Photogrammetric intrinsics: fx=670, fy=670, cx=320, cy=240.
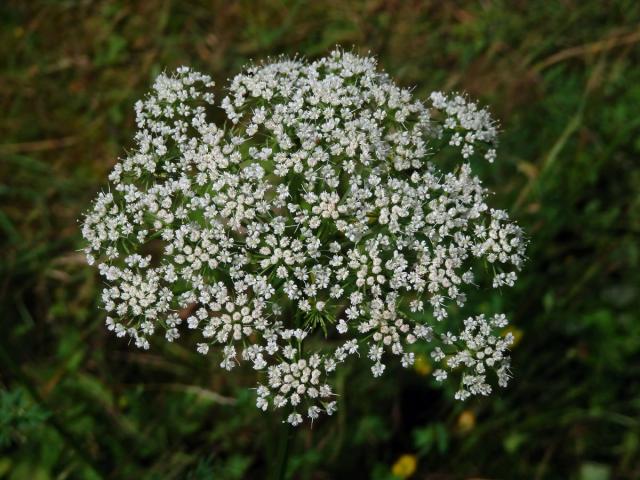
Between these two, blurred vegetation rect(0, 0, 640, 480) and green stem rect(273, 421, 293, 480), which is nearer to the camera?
green stem rect(273, 421, 293, 480)

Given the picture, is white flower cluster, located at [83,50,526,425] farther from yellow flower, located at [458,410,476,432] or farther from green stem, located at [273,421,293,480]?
yellow flower, located at [458,410,476,432]

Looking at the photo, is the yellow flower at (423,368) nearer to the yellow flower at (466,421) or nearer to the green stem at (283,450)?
the yellow flower at (466,421)

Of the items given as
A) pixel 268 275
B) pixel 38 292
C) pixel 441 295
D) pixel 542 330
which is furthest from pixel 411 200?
pixel 38 292

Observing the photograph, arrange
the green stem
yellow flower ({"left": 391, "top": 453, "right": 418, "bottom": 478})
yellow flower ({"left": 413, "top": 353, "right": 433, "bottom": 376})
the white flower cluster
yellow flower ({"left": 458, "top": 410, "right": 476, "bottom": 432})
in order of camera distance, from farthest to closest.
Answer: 1. yellow flower ({"left": 413, "top": 353, "right": 433, "bottom": 376})
2. yellow flower ({"left": 458, "top": 410, "right": 476, "bottom": 432})
3. yellow flower ({"left": 391, "top": 453, "right": 418, "bottom": 478})
4. the green stem
5. the white flower cluster

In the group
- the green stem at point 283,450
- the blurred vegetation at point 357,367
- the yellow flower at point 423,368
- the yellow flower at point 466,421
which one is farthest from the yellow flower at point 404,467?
the green stem at point 283,450

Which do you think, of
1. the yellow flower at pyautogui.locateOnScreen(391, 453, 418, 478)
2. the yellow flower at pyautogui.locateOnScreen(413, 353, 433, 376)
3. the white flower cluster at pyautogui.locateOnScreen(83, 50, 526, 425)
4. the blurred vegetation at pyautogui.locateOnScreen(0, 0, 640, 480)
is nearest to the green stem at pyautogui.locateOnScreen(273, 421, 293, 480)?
the white flower cluster at pyautogui.locateOnScreen(83, 50, 526, 425)

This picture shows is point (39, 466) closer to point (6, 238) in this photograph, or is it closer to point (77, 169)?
point (6, 238)
